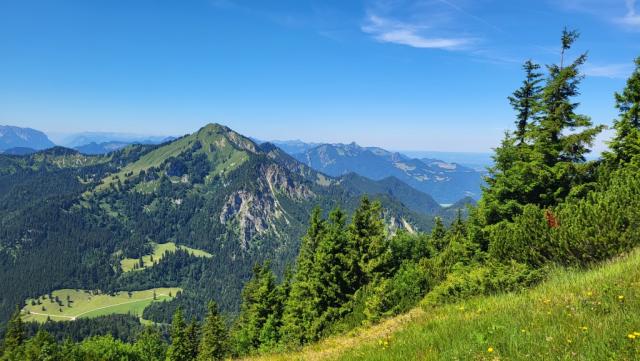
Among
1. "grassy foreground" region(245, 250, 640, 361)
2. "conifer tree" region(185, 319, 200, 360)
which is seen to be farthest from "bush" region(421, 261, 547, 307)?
"conifer tree" region(185, 319, 200, 360)

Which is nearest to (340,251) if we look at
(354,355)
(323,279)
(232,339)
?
(323,279)

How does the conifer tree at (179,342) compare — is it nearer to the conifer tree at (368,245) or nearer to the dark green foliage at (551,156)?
the conifer tree at (368,245)

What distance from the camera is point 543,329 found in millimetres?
7746

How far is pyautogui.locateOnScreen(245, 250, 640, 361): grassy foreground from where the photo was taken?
6613 millimetres

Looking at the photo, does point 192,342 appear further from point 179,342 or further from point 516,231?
point 516,231

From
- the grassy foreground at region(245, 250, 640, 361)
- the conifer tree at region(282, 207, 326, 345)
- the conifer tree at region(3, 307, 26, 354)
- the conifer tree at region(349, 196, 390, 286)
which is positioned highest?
the grassy foreground at region(245, 250, 640, 361)

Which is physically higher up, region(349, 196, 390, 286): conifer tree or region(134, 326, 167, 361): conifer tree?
region(349, 196, 390, 286): conifer tree

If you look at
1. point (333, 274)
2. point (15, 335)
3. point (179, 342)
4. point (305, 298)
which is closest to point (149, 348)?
point (179, 342)

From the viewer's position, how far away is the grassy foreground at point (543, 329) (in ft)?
21.7

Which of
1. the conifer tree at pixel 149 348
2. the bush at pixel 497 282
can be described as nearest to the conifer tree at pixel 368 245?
the bush at pixel 497 282

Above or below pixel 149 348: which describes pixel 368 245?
above

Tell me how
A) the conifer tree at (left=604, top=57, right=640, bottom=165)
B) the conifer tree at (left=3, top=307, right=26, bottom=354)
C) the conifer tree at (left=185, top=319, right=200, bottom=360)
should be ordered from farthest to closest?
the conifer tree at (left=3, top=307, right=26, bottom=354) → the conifer tree at (left=185, top=319, right=200, bottom=360) → the conifer tree at (left=604, top=57, right=640, bottom=165)

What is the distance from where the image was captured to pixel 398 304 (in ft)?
88.3

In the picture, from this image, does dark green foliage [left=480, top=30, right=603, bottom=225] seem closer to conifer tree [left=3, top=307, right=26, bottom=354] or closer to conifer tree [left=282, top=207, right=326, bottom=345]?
conifer tree [left=282, top=207, right=326, bottom=345]
